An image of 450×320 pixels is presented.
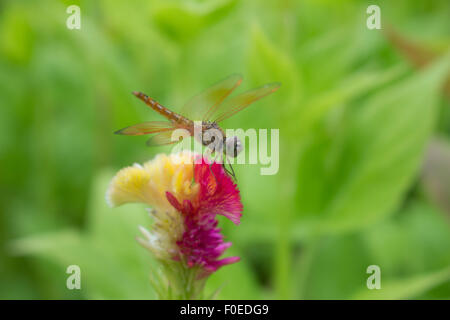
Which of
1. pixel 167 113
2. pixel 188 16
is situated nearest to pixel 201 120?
pixel 167 113

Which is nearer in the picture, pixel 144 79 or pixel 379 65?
pixel 379 65

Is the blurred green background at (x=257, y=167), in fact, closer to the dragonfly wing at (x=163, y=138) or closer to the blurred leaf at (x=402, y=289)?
the blurred leaf at (x=402, y=289)

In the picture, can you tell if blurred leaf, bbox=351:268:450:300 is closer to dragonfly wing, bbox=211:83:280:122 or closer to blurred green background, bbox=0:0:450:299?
blurred green background, bbox=0:0:450:299

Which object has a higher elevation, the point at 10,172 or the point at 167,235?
the point at 10,172

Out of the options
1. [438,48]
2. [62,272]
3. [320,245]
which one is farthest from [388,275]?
[62,272]

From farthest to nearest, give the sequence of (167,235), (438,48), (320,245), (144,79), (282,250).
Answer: (144,79) → (320,245) → (438,48) → (282,250) → (167,235)

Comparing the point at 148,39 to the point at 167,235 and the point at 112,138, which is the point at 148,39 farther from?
the point at 167,235

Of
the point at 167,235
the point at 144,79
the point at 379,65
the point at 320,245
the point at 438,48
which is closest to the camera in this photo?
the point at 167,235
